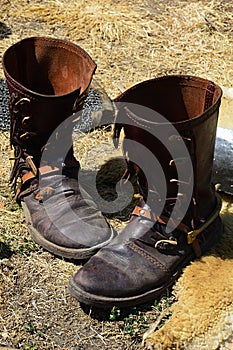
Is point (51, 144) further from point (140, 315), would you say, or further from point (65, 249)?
point (140, 315)

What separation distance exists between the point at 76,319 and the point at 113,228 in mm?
533

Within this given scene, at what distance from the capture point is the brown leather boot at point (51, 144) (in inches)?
104

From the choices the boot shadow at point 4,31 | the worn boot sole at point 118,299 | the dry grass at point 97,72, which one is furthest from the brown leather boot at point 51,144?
the boot shadow at point 4,31

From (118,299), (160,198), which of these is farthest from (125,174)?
(118,299)

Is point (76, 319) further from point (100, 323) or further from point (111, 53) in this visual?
point (111, 53)

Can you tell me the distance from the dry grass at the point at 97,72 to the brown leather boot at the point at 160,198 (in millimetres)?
99

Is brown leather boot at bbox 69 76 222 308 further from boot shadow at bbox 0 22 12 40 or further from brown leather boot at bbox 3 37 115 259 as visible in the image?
boot shadow at bbox 0 22 12 40

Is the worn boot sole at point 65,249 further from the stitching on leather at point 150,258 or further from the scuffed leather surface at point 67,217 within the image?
the stitching on leather at point 150,258

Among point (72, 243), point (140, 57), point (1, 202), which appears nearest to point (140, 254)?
point (72, 243)

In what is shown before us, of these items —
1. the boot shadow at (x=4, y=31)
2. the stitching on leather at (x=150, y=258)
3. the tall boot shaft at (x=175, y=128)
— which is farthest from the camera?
the boot shadow at (x=4, y=31)

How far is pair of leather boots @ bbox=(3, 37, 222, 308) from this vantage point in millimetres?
2402

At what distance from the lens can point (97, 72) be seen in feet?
14.2

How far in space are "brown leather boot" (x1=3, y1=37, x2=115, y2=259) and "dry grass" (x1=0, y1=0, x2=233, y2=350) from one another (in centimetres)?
12

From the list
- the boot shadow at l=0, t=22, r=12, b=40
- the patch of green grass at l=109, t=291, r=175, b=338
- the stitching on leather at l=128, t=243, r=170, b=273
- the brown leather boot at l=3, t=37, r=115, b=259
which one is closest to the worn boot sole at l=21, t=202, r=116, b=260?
the brown leather boot at l=3, t=37, r=115, b=259
